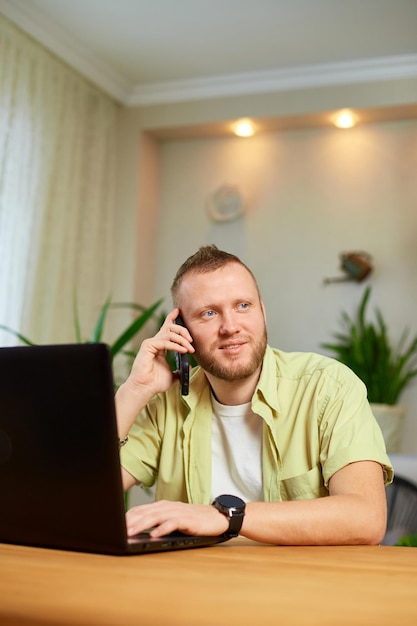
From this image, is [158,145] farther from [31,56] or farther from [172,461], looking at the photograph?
[172,461]

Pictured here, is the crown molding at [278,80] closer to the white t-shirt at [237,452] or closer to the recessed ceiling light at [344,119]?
the recessed ceiling light at [344,119]

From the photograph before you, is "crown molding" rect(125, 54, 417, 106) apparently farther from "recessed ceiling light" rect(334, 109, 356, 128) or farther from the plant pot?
the plant pot

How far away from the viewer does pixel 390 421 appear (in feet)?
13.2

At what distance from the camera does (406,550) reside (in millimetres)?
1206

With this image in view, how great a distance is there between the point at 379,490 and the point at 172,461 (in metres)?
0.59

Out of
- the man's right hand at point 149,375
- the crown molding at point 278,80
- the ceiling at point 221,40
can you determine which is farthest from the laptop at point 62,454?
the crown molding at point 278,80

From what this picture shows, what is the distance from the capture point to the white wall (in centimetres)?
455

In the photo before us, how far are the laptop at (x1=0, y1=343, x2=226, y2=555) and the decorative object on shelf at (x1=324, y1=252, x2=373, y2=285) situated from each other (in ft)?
11.7

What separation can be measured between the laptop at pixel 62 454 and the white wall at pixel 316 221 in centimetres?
365

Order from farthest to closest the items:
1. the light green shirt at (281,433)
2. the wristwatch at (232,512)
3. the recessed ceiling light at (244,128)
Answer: the recessed ceiling light at (244,128)
the light green shirt at (281,433)
the wristwatch at (232,512)

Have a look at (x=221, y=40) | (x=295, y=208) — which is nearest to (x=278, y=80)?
(x=221, y=40)

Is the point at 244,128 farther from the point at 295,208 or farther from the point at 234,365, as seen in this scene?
the point at 234,365

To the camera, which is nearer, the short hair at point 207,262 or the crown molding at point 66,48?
the short hair at point 207,262

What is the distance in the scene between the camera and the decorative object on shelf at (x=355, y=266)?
451cm
